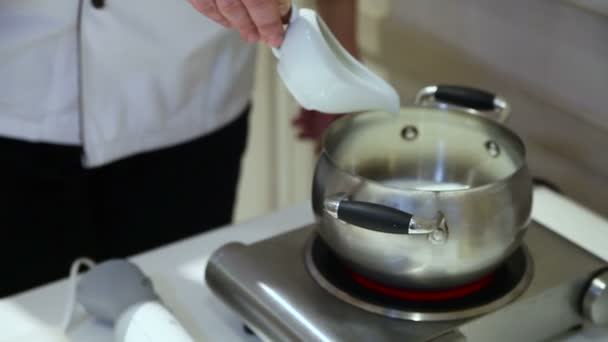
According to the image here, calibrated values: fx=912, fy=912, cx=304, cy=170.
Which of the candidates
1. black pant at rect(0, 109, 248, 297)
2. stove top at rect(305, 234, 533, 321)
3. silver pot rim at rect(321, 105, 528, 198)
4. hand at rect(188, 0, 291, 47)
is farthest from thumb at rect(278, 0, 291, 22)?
black pant at rect(0, 109, 248, 297)

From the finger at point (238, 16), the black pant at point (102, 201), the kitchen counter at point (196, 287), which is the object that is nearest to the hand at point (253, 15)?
the finger at point (238, 16)

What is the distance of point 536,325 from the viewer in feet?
2.37

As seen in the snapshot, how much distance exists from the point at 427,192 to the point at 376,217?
5 cm

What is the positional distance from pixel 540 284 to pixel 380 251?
0.49 feet

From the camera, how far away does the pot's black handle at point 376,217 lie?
2.06 feet

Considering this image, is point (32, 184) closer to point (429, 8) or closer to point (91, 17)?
point (91, 17)

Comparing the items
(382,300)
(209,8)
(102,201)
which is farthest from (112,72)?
(382,300)

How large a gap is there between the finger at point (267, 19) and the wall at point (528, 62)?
0.40m

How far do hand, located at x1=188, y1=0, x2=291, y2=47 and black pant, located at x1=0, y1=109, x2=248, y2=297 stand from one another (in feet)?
1.15

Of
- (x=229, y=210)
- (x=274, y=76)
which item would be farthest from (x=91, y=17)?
(x=274, y=76)

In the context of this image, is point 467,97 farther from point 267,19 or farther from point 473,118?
point 267,19

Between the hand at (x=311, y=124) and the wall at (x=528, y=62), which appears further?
the hand at (x=311, y=124)

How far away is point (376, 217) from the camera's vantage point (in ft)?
2.08

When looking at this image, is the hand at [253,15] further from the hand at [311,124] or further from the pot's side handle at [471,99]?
the hand at [311,124]
